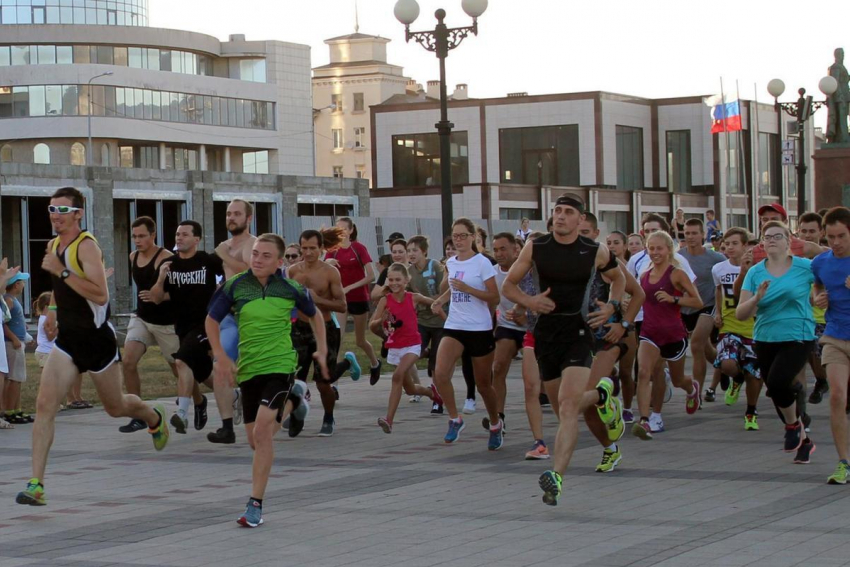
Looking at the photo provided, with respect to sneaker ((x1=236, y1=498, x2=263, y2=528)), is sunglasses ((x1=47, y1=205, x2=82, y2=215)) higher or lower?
higher

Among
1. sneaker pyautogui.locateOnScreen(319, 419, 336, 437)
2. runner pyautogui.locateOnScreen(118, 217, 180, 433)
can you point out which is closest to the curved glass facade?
runner pyautogui.locateOnScreen(118, 217, 180, 433)

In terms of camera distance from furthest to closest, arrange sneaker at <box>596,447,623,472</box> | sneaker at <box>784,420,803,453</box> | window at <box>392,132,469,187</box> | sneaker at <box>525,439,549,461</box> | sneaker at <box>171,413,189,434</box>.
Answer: window at <box>392,132,469,187</box> < sneaker at <box>171,413,189,434</box> < sneaker at <box>525,439,549,461</box> < sneaker at <box>784,420,803,453</box> < sneaker at <box>596,447,623,472</box>

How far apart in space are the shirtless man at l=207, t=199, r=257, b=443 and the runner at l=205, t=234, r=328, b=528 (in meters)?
2.85

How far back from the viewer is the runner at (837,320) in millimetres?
9203

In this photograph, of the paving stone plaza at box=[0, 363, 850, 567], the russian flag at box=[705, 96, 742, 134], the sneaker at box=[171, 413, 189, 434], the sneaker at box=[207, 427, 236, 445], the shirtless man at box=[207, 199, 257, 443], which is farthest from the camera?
the russian flag at box=[705, 96, 742, 134]

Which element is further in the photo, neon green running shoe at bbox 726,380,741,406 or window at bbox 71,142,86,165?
window at bbox 71,142,86,165

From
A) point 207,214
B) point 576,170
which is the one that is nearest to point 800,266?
point 207,214

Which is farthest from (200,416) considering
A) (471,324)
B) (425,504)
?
(425,504)

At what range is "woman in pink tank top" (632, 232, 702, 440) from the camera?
40.1 ft

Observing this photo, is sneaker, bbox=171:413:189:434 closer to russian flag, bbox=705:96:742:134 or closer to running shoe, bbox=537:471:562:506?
running shoe, bbox=537:471:562:506

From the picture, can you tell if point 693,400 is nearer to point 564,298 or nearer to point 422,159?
point 564,298

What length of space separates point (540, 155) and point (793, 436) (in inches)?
2369

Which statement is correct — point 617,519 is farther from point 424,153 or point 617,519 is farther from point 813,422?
point 424,153

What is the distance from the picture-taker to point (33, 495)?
8.77m
